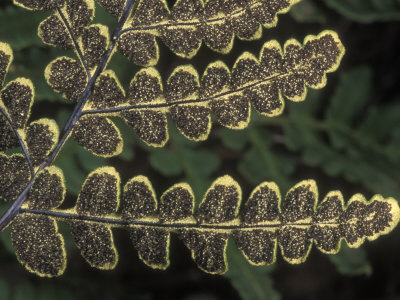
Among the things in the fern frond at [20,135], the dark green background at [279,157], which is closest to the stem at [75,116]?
the fern frond at [20,135]

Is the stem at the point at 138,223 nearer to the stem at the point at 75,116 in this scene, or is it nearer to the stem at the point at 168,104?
the stem at the point at 75,116

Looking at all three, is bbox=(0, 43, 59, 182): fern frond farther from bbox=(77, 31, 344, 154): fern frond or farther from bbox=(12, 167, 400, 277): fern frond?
bbox=(77, 31, 344, 154): fern frond

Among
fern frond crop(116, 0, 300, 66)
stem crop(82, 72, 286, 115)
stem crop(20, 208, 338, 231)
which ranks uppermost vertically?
fern frond crop(116, 0, 300, 66)

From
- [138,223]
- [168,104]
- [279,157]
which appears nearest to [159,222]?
[138,223]

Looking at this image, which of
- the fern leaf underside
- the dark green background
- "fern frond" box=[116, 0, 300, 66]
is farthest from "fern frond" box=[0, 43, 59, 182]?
the dark green background

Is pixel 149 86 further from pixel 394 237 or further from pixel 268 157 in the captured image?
pixel 394 237

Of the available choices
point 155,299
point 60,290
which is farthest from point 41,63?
point 155,299

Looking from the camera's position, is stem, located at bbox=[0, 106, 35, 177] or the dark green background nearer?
stem, located at bbox=[0, 106, 35, 177]
